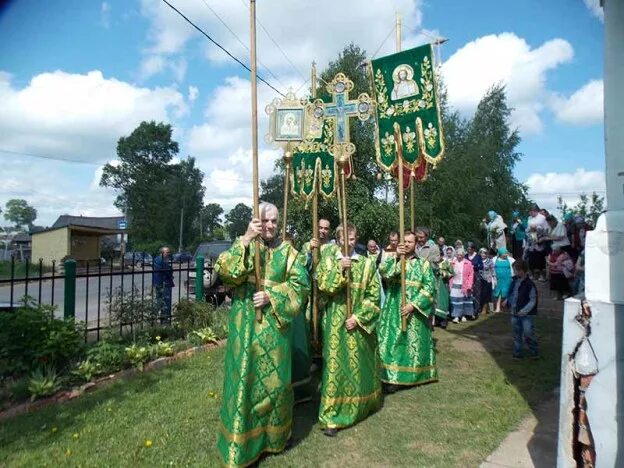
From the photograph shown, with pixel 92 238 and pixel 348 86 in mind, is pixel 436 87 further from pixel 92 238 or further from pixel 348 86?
pixel 92 238

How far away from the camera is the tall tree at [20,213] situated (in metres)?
109

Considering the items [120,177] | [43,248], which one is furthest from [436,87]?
[120,177]

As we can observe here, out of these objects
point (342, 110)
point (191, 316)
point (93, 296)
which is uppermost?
point (342, 110)

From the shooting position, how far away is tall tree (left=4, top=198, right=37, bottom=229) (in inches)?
4277

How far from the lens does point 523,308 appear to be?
665 cm

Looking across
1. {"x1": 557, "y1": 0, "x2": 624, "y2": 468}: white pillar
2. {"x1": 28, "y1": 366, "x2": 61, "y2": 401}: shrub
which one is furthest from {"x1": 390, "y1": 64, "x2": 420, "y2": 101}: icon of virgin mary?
{"x1": 28, "y1": 366, "x2": 61, "y2": 401}: shrub

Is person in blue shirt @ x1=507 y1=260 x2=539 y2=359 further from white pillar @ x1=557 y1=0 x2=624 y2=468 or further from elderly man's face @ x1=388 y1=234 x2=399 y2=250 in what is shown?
white pillar @ x1=557 y1=0 x2=624 y2=468

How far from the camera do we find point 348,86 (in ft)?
18.5

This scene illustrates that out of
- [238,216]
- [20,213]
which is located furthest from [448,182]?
[20,213]

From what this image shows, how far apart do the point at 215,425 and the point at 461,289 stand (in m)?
7.12

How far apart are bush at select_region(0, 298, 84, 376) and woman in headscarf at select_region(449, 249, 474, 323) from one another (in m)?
7.36

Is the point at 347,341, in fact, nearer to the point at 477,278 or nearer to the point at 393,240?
the point at 393,240

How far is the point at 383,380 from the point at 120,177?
59688 mm

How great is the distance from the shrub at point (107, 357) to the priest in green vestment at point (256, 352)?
2.32m
